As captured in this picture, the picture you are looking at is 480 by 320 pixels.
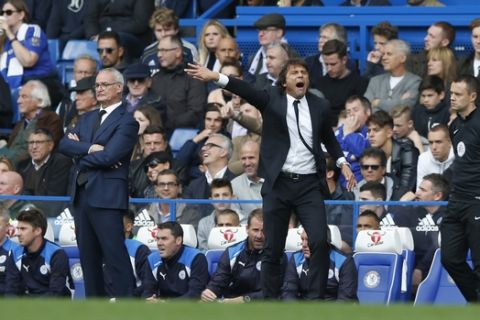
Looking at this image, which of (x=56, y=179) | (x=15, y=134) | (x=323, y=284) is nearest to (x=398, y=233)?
(x=323, y=284)

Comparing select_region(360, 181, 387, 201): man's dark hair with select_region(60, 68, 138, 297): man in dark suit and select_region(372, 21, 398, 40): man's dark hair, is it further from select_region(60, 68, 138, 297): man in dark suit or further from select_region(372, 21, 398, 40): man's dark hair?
select_region(372, 21, 398, 40): man's dark hair

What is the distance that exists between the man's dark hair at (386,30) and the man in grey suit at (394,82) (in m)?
0.48

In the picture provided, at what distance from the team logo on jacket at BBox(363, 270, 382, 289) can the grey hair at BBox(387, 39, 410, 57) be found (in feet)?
11.2

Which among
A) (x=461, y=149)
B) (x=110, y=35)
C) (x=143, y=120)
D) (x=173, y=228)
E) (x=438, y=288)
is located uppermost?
(x=110, y=35)

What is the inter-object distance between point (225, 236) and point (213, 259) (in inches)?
9.1

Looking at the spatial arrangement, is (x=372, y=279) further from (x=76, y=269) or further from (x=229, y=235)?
(x=76, y=269)

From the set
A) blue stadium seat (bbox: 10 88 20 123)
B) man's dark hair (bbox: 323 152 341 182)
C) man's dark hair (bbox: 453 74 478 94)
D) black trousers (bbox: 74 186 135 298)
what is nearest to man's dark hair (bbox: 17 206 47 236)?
black trousers (bbox: 74 186 135 298)

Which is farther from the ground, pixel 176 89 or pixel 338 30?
pixel 338 30

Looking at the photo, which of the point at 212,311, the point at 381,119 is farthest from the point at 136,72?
the point at 212,311

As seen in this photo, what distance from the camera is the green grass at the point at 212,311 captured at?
227 inches

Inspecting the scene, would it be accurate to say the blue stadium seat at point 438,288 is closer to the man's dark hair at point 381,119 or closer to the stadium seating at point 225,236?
the stadium seating at point 225,236

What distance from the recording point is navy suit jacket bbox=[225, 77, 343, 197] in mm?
10961

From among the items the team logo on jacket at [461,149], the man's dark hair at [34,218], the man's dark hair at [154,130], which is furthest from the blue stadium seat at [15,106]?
the team logo on jacket at [461,149]

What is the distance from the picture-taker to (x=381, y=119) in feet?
44.8
